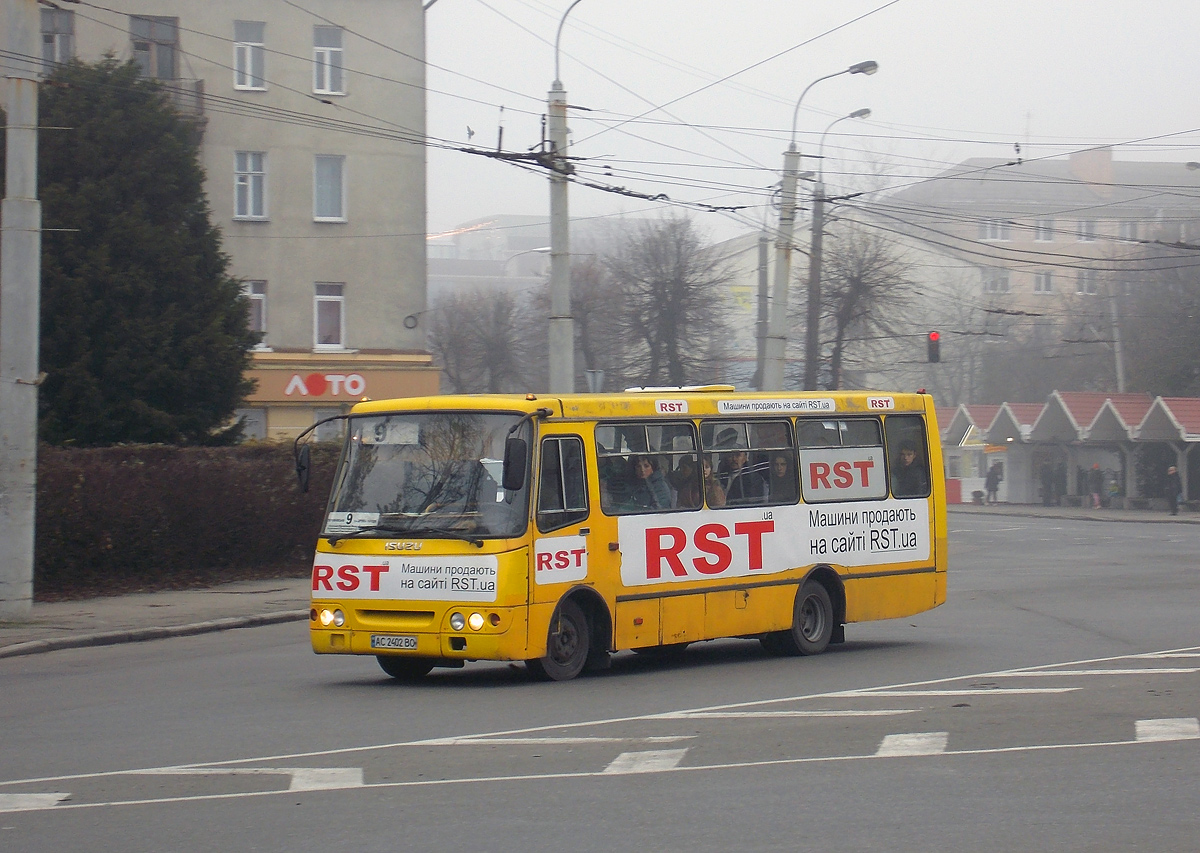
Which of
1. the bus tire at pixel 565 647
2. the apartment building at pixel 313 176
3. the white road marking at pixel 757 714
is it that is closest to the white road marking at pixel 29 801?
the white road marking at pixel 757 714

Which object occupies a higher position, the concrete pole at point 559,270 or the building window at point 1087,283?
the building window at point 1087,283

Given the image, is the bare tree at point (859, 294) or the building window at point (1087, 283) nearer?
the bare tree at point (859, 294)

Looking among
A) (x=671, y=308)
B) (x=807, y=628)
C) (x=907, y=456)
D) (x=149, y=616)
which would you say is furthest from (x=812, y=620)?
(x=671, y=308)

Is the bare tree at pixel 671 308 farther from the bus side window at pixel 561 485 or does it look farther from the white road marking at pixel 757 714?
the white road marking at pixel 757 714

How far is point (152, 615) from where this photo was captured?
1825 centimetres

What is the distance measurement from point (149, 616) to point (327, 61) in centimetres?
2303

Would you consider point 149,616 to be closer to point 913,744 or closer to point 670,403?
point 670,403

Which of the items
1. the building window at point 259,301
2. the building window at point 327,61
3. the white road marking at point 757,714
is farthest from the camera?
the building window at point 327,61

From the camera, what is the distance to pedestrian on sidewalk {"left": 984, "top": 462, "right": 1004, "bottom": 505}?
64188mm

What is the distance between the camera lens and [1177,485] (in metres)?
51.6

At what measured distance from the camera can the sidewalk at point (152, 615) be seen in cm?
1589

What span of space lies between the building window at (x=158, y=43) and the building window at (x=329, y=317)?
6346 millimetres

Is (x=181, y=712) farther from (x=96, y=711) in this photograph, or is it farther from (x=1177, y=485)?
(x=1177, y=485)

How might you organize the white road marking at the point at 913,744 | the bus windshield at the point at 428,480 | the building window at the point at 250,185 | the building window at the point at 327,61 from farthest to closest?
1. the building window at the point at 250,185
2. the building window at the point at 327,61
3. the bus windshield at the point at 428,480
4. the white road marking at the point at 913,744
